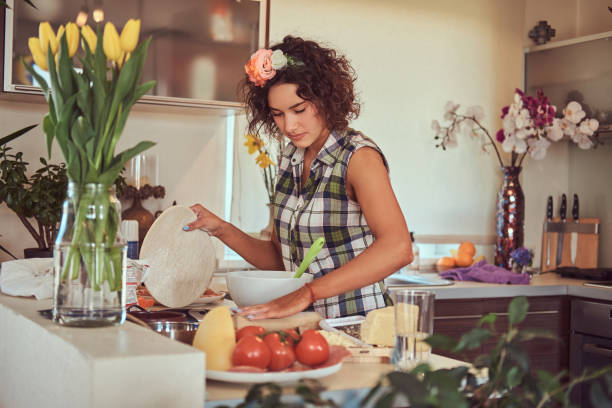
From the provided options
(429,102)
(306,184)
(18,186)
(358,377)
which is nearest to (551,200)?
(429,102)

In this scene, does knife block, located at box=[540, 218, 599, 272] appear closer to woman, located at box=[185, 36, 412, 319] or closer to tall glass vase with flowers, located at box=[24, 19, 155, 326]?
woman, located at box=[185, 36, 412, 319]

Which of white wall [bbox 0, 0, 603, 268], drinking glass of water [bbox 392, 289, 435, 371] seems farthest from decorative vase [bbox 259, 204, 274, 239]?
drinking glass of water [bbox 392, 289, 435, 371]

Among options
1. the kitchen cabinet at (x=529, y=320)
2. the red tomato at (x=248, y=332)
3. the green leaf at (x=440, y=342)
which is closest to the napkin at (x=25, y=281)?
the red tomato at (x=248, y=332)

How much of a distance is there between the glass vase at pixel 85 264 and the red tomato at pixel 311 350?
11.5 inches

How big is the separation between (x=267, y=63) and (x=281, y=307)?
68 cm

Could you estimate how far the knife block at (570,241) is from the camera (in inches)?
141

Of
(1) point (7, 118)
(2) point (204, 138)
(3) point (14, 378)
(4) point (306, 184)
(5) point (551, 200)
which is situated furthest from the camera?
(5) point (551, 200)

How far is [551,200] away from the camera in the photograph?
3.76 metres

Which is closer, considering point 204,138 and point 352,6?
point 204,138

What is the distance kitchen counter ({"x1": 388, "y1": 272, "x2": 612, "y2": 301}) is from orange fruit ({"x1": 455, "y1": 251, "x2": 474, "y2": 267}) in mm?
387

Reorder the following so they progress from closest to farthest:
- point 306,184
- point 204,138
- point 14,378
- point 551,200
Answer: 1. point 14,378
2. point 306,184
3. point 204,138
4. point 551,200

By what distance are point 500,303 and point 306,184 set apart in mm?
1403

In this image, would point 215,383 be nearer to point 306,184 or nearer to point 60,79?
point 60,79

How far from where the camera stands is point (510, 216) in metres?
3.47
